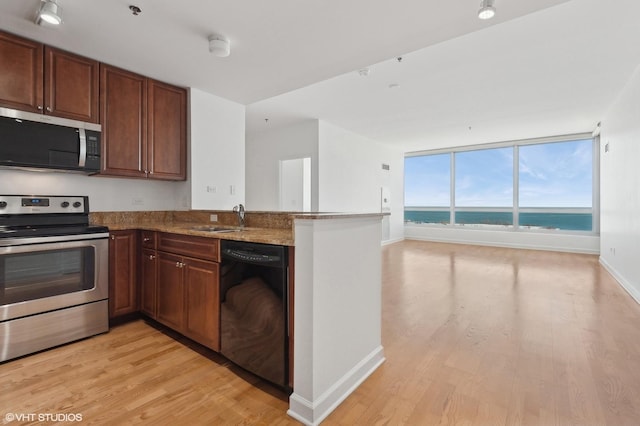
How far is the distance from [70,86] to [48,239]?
1.38 meters

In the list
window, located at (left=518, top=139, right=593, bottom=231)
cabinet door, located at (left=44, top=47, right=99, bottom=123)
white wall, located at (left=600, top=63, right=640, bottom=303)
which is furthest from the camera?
window, located at (left=518, top=139, right=593, bottom=231)

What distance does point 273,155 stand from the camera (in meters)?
6.48

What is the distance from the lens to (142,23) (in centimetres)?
219

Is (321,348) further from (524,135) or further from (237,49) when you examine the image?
(524,135)

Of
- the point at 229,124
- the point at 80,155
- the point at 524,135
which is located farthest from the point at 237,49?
the point at 524,135

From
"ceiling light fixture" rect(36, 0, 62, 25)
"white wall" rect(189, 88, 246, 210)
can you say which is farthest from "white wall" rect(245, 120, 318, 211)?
→ "ceiling light fixture" rect(36, 0, 62, 25)

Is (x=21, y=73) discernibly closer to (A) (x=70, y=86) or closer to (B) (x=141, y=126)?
(A) (x=70, y=86)

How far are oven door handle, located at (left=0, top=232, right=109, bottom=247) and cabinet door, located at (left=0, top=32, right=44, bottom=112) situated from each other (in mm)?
1068

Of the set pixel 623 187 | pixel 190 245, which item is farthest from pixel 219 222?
pixel 623 187

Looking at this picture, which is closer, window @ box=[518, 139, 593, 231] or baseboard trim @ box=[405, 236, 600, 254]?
baseboard trim @ box=[405, 236, 600, 254]

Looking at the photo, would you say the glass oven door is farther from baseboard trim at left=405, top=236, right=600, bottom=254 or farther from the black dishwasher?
baseboard trim at left=405, top=236, right=600, bottom=254

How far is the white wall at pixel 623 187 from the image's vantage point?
3.60 meters

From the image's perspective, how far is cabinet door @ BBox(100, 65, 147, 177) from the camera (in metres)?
2.84

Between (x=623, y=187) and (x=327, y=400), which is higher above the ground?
(x=623, y=187)
